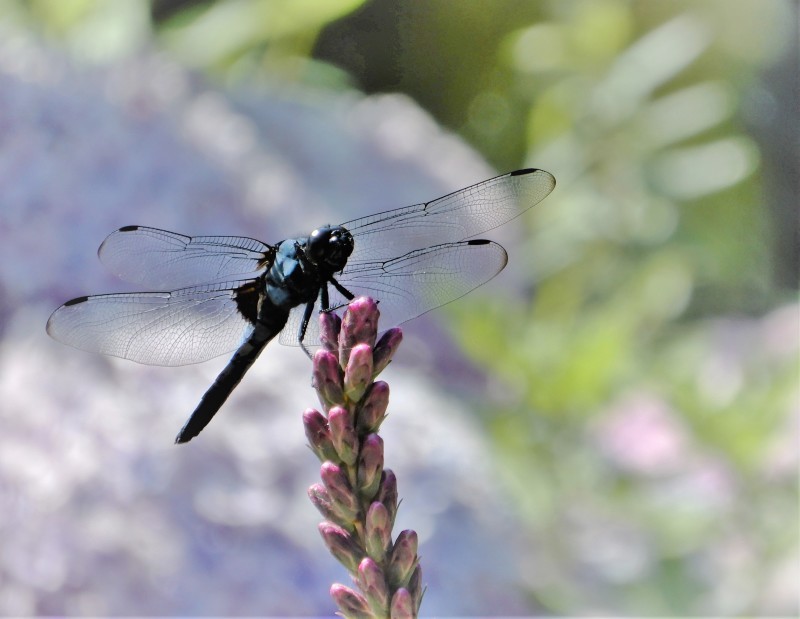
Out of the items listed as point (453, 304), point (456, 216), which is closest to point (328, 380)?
point (456, 216)

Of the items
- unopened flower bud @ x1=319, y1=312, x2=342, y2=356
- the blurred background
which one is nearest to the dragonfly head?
unopened flower bud @ x1=319, y1=312, x2=342, y2=356

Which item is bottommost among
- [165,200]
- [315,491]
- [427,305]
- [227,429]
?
[315,491]

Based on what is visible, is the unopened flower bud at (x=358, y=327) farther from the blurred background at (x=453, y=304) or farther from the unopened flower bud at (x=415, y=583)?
the blurred background at (x=453, y=304)

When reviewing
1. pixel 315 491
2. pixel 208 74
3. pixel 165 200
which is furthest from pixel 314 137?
pixel 315 491

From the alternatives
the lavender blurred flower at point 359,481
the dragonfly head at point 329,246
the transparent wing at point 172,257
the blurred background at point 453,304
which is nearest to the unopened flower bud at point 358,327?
the lavender blurred flower at point 359,481

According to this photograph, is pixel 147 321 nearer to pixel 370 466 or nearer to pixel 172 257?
pixel 172 257

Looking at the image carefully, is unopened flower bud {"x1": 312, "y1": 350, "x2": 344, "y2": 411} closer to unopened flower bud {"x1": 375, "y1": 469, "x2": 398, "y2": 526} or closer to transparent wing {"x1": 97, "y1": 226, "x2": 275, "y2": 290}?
unopened flower bud {"x1": 375, "y1": 469, "x2": 398, "y2": 526}

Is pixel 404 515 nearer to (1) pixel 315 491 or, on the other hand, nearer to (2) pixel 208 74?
(1) pixel 315 491
